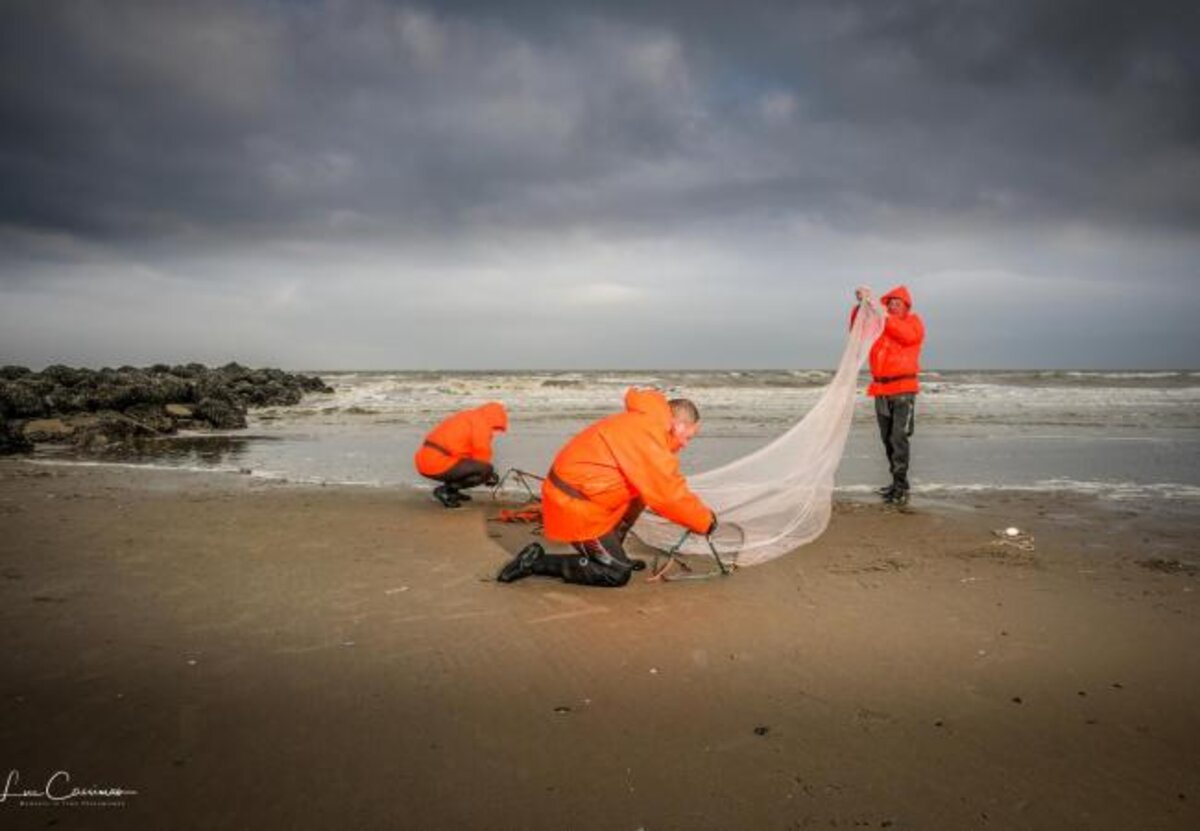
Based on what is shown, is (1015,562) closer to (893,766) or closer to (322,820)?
(893,766)

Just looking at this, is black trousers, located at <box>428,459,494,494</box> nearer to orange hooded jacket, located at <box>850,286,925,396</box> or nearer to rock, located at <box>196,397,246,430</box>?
orange hooded jacket, located at <box>850,286,925,396</box>

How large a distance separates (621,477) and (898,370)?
4.34m

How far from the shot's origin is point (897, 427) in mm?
7520

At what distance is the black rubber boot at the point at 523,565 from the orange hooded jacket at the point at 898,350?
4441mm

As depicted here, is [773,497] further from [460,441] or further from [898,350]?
[460,441]

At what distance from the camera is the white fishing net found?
541 cm

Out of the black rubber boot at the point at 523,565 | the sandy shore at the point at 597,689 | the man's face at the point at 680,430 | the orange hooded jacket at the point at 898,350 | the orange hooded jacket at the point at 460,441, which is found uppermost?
the orange hooded jacket at the point at 898,350

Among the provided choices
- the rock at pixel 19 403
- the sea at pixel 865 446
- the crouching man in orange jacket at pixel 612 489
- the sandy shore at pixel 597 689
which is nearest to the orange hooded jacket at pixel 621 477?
the crouching man in orange jacket at pixel 612 489

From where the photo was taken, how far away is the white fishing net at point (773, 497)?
5.41 m

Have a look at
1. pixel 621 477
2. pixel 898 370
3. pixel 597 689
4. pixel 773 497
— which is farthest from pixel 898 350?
pixel 597 689

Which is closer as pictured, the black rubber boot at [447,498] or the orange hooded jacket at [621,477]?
the orange hooded jacket at [621,477]

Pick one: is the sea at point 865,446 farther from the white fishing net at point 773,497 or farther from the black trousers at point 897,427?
the white fishing net at point 773,497

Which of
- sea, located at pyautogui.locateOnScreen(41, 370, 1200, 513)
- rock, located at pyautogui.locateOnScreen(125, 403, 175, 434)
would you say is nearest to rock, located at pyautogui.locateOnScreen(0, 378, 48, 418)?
rock, located at pyautogui.locateOnScreen(125, 403, 175, 434)

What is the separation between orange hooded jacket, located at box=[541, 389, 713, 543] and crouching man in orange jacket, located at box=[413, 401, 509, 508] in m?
3.01
